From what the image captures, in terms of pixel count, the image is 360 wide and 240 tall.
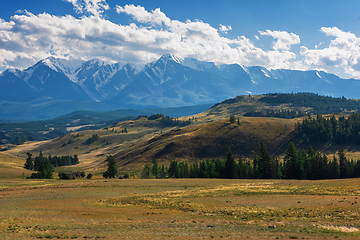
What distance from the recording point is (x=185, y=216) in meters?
39.2

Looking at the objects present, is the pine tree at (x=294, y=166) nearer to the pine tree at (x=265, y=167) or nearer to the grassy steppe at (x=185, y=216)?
the pine tree at (x=265, y=167)

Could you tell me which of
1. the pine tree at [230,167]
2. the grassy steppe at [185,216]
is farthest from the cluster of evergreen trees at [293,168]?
the grassy steppe at [185,216]

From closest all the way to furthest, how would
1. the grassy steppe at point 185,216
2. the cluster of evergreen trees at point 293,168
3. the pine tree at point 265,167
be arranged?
1. the grassy steppe at point 185,216
2. the cluster of evergreen trees at point 293,168
3. the pine tree at point 265,167

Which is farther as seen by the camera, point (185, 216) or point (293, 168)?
point (293, 168)

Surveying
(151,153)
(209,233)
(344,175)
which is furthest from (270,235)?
(151,153)

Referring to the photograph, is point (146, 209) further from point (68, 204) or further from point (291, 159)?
point (291, 159)

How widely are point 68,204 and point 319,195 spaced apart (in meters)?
47.1

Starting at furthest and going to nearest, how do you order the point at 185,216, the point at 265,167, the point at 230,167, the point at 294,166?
the point at 230,167 < the point at 265,167 < the point at 294,166 < the point at 185,216

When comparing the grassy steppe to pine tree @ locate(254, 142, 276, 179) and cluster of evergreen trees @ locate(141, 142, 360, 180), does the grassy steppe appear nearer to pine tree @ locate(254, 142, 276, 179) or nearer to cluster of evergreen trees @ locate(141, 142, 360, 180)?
pine tree @ locate(254, 142, 276, 179)

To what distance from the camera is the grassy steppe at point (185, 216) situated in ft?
95.1

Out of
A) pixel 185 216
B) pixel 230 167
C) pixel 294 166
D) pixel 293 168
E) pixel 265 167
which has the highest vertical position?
pixel 294 166

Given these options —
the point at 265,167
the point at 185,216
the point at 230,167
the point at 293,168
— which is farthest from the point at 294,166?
the point at 185,216

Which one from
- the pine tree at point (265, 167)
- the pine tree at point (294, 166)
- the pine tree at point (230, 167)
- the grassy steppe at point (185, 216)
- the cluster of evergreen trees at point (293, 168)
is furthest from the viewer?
the pine tree at point (230, 167)

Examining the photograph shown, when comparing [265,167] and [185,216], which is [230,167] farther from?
[185,216]
